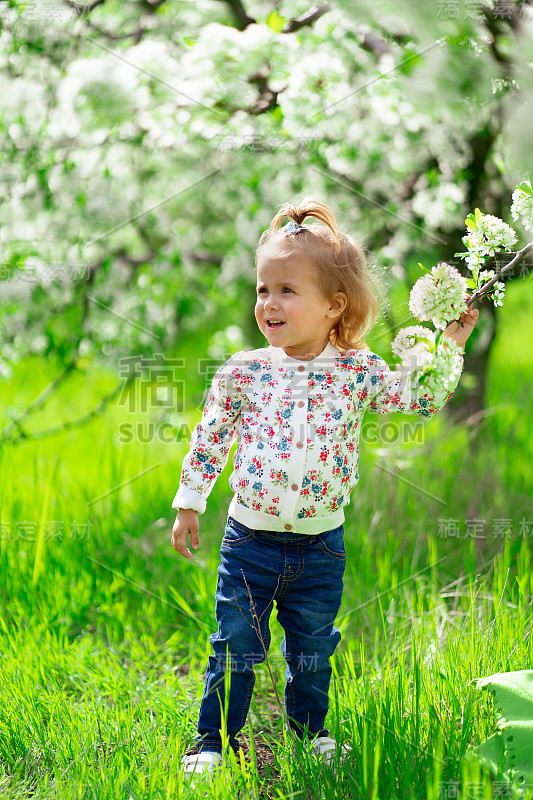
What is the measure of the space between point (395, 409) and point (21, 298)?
226cm

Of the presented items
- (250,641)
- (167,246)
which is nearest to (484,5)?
(250,641)

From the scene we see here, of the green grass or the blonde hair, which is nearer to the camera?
the green grass

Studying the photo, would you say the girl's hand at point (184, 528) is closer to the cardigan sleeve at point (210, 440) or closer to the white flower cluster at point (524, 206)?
the cardigan sleeve at point (210, 440)

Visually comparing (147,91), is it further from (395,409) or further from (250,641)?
(250,641)

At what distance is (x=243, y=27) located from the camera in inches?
138

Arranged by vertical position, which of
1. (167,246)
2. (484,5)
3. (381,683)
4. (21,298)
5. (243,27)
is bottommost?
(381,683)

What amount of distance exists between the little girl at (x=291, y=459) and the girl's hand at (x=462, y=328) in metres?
0.13

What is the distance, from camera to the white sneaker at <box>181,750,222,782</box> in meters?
1.78

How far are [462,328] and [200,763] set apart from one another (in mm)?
1199

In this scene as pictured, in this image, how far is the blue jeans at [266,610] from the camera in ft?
6.21

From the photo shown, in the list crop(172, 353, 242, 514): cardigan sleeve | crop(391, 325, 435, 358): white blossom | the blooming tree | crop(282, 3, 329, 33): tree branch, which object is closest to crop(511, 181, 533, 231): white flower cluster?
Result: the blooming tree

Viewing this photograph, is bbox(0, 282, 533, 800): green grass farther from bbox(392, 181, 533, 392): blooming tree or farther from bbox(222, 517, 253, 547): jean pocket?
bbox(392, 181, 533, 392): blooming tree

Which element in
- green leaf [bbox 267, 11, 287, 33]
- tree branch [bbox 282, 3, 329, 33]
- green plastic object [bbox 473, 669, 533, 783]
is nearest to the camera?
green plastic object [bbox 473, 669, 533, 783]

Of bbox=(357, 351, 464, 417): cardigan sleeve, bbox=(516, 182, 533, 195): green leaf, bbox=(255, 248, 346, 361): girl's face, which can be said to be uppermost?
bbox=(516, 182, 533, 195): green leaf
